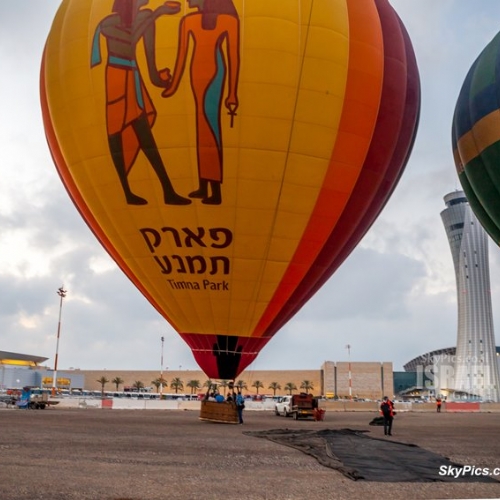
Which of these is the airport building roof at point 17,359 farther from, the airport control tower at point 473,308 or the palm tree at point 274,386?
the airport control tower at point 473,308

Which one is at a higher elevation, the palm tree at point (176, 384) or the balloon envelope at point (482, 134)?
the balloon envelope at point (482, 134)

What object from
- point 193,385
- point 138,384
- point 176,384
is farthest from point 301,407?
point 138,384

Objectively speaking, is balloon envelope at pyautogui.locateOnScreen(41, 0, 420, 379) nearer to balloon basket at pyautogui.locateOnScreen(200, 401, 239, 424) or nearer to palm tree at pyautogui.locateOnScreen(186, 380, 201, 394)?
balloon basket at pyautogui.locateOnScreen(200, 401, 239, 424)

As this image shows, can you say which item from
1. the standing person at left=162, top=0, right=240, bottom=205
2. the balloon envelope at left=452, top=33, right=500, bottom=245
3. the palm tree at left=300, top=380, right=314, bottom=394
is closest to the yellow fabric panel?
the standing person at left=162, top=0, right=240, bottom=205

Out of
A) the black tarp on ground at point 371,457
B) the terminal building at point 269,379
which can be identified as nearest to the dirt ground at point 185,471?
the black tarp on ground at point 371,457

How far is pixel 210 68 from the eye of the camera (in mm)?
20078

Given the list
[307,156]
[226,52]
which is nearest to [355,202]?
[307,156]

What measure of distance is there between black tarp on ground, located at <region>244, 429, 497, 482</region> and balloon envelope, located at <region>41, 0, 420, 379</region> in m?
5.05

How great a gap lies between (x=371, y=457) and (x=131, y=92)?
43.6 feet

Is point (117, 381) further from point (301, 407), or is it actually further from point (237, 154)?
point (237, 154)

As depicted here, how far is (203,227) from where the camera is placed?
21125 millimetres

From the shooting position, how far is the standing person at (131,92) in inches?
811

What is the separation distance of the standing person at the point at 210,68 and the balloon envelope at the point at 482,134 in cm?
1275

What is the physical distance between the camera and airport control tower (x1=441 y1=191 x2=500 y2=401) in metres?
128
